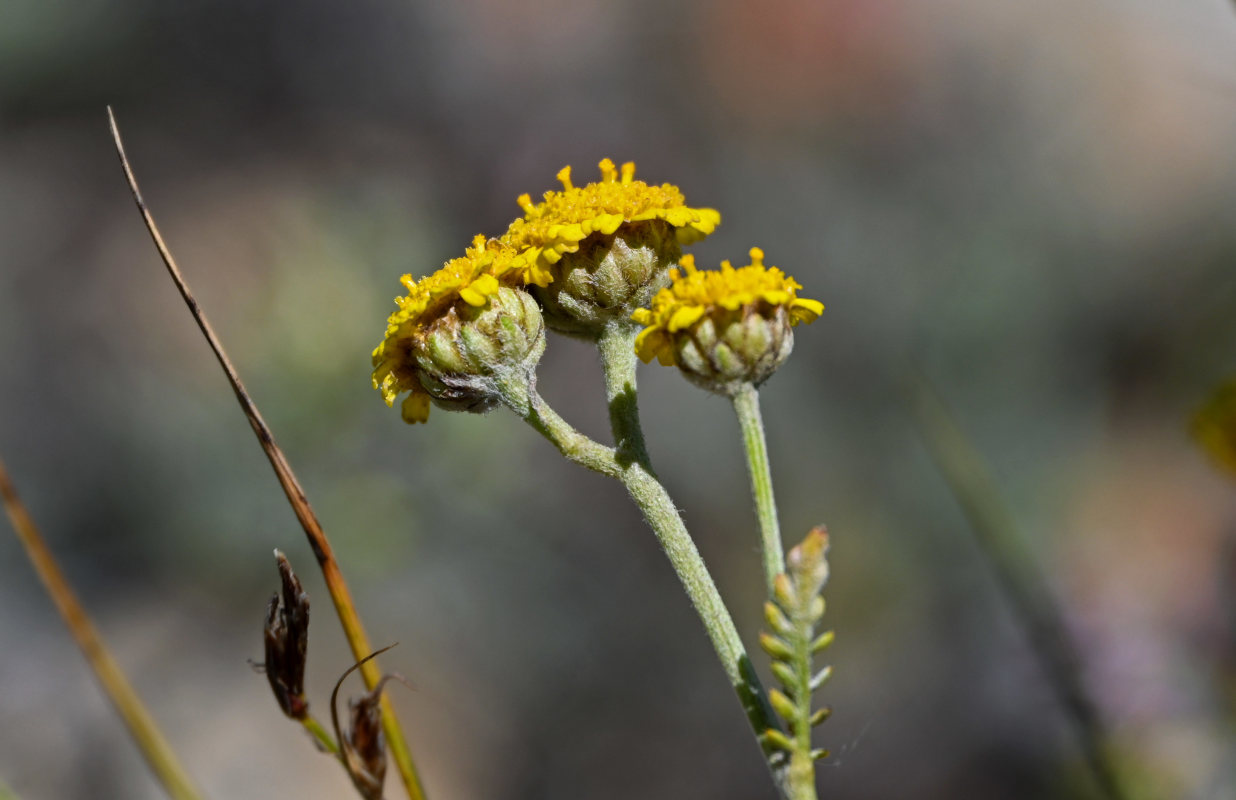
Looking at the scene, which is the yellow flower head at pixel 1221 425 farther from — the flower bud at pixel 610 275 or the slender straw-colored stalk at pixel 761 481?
the flower bud at pixel 610 275

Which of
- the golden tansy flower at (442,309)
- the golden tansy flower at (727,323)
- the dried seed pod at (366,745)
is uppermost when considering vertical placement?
the golden tansy flower at (442,309)

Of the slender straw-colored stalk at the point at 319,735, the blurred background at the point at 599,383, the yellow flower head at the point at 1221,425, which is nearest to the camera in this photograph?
the slender straw-colored stalk at the point at 319,735

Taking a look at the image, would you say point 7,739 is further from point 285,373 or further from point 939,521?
point 939,521

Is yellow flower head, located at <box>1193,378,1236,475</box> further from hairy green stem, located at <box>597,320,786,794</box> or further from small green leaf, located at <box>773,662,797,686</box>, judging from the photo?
small green leaf, located at <box>773,662,797,686</box>

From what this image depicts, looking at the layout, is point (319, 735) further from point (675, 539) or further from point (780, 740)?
point (780, 740)

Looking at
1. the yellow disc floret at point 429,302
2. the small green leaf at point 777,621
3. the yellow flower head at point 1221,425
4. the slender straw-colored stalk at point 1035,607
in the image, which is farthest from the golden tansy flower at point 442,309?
the yellow flower head at point 1221,425

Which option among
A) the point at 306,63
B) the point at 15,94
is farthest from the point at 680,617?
the point at 15,94

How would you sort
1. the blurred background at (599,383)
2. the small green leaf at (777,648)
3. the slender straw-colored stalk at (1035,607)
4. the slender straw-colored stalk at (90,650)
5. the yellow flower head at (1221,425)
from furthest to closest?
the blurred background at (599,383)
the yellow flower head at (1221,425)
the slender straw-colored stalk at (90,650)
the slender straw-colored stalk at (1035,607)
the small green leaf at (777,648)

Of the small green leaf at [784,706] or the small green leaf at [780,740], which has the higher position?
the small green leaf at [784,706]
